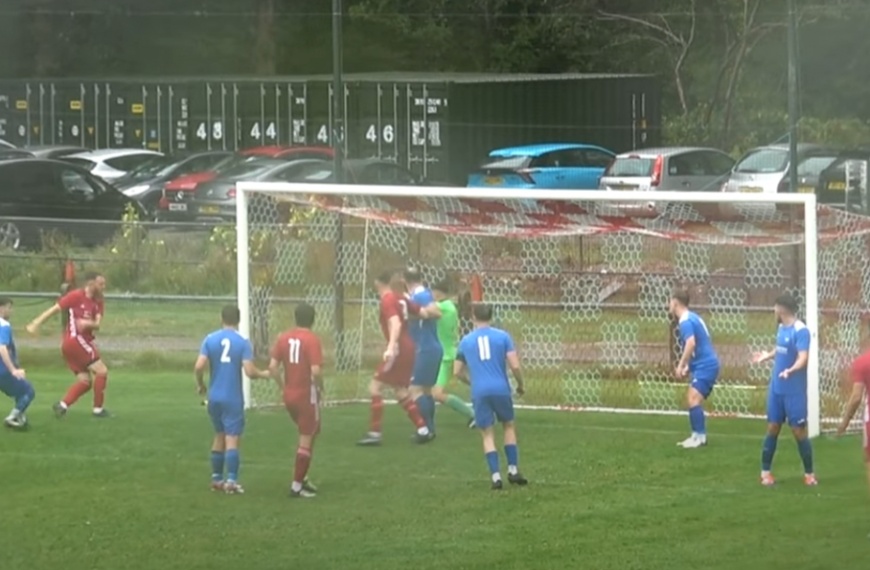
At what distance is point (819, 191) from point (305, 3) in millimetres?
26153

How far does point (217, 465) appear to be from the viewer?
616 inches

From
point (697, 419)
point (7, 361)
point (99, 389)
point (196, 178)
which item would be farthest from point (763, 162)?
point (7, 361)

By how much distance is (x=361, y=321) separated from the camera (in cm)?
2169

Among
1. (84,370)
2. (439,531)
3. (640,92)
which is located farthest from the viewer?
(640,92)

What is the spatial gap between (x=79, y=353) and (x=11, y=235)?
11.9m

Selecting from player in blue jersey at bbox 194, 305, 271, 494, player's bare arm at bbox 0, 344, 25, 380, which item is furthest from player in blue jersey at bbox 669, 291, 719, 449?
player's bare arm at bbox 0, 344, 25, 380

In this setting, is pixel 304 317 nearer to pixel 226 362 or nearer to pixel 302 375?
pixel 302 375

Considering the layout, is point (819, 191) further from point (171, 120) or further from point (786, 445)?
point (171, 120)

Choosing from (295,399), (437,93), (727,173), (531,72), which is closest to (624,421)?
(295,399)

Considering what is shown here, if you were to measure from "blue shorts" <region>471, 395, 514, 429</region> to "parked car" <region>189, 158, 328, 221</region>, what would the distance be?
22984mm

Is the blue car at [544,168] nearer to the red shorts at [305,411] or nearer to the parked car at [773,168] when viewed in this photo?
the parked car at [773,168]

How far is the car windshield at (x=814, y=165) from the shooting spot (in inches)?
1373

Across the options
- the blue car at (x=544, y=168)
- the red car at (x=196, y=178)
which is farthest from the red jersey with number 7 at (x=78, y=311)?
the blue car at (x=544, y=168)

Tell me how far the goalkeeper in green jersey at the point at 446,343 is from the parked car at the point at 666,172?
747 inches
